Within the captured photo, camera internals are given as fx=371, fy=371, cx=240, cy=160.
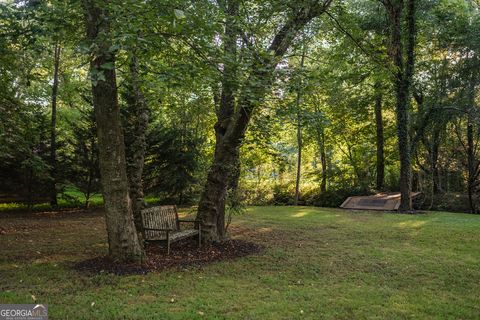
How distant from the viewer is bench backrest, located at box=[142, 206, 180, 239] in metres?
6.92

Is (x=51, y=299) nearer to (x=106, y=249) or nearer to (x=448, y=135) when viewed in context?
(x=106, y=249)

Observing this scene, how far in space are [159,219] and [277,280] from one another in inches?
115

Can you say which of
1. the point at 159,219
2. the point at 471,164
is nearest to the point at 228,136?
the point at 159,219

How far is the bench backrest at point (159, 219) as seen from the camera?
22.7 feet

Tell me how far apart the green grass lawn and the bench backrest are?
105cm

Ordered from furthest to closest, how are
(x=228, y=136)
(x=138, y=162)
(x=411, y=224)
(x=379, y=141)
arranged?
(x=379, y=141)
(x=411, y=224)
(x=228, y=136)
(x=138, y=162)

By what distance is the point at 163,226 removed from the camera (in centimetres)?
738

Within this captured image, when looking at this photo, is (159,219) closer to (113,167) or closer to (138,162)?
(138,162)

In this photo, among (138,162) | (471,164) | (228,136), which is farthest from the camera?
(471,164)

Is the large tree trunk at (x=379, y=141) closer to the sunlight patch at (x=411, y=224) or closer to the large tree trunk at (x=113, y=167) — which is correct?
the sunlight patch at (x=411, y=224)

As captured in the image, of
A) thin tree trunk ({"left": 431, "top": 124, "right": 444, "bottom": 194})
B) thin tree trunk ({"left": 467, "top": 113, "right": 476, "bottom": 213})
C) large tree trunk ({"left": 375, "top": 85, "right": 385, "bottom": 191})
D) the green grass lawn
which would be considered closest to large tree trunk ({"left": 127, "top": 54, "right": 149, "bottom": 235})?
the green grass lawn
